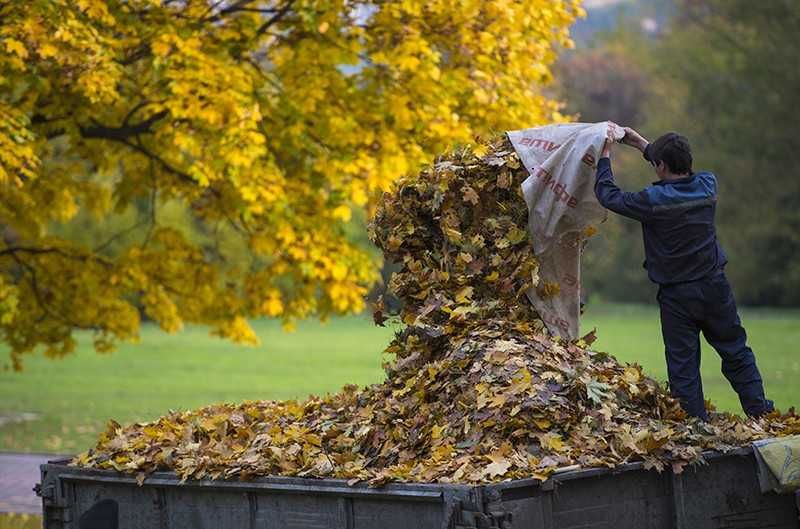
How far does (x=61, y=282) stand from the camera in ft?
50.4

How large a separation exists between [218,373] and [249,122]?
894 inches

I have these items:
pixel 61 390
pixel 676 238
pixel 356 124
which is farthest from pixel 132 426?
pixel 61 390

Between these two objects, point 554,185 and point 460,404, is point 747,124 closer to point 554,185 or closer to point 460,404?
point 554,185

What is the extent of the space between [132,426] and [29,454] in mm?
8723

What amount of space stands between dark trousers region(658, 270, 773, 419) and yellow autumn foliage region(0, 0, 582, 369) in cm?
639

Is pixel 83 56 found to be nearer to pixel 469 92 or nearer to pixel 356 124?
pixel 356 124

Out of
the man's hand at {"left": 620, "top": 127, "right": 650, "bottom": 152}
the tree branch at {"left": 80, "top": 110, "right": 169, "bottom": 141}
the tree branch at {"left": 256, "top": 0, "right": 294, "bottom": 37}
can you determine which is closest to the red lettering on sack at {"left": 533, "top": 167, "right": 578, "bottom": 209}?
the man's hand at {"left": 620, "top": 127, "right": 650, "bottom": 152}

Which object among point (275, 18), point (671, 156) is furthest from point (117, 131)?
point (671, 156)

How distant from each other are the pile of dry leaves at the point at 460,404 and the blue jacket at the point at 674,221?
0.55m

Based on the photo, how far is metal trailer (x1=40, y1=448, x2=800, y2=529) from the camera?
551 centimetres

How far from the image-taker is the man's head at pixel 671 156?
277 inches

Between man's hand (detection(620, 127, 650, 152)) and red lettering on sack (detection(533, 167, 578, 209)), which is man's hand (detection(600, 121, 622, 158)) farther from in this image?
red lettering on sack (detection(533, 167, 578, 209))

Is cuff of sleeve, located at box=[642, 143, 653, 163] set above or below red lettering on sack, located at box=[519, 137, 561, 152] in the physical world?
below

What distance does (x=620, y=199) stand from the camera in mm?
6801
